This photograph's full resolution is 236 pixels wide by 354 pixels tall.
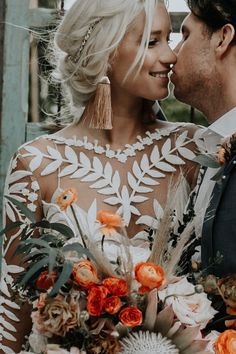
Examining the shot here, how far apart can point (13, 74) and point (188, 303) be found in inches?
68.8

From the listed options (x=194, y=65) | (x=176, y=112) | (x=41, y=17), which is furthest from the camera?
(x=176, y=112)

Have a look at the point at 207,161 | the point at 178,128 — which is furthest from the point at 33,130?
the point at 207,161

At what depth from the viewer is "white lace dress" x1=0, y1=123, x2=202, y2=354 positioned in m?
3.13

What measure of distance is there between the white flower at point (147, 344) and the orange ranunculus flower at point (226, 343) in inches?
4.1

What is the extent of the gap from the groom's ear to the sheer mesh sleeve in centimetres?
80

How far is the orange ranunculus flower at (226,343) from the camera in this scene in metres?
2.22

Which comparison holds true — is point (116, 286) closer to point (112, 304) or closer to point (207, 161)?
point (112, 304)

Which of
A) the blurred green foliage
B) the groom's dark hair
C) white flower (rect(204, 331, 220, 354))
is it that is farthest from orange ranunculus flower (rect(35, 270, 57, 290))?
the blurred green foliage

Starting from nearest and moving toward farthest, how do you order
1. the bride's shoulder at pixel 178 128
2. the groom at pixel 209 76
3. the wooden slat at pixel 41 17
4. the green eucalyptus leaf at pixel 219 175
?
the green eucalyptus leaf at pixel 219 175 < the groom at pixel 209 76 < the bride's shoulder at pixel 178 128 < the wooden slat at pixel 41 17

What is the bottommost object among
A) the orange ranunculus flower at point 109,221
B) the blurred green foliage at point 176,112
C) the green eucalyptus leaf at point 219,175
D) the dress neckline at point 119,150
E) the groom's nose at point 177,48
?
the blurred green foliage at point 176,112

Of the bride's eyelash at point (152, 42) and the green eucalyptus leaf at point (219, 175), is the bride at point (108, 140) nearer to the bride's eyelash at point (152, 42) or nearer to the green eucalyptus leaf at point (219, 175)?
the bride's eyelash at point (152, 42)

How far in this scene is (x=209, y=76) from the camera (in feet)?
9.55

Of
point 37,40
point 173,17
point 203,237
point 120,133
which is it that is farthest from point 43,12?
point 203,237

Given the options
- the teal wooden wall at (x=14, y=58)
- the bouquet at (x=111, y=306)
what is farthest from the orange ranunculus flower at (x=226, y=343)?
the teal wooden wall at (x=14, y=58)
